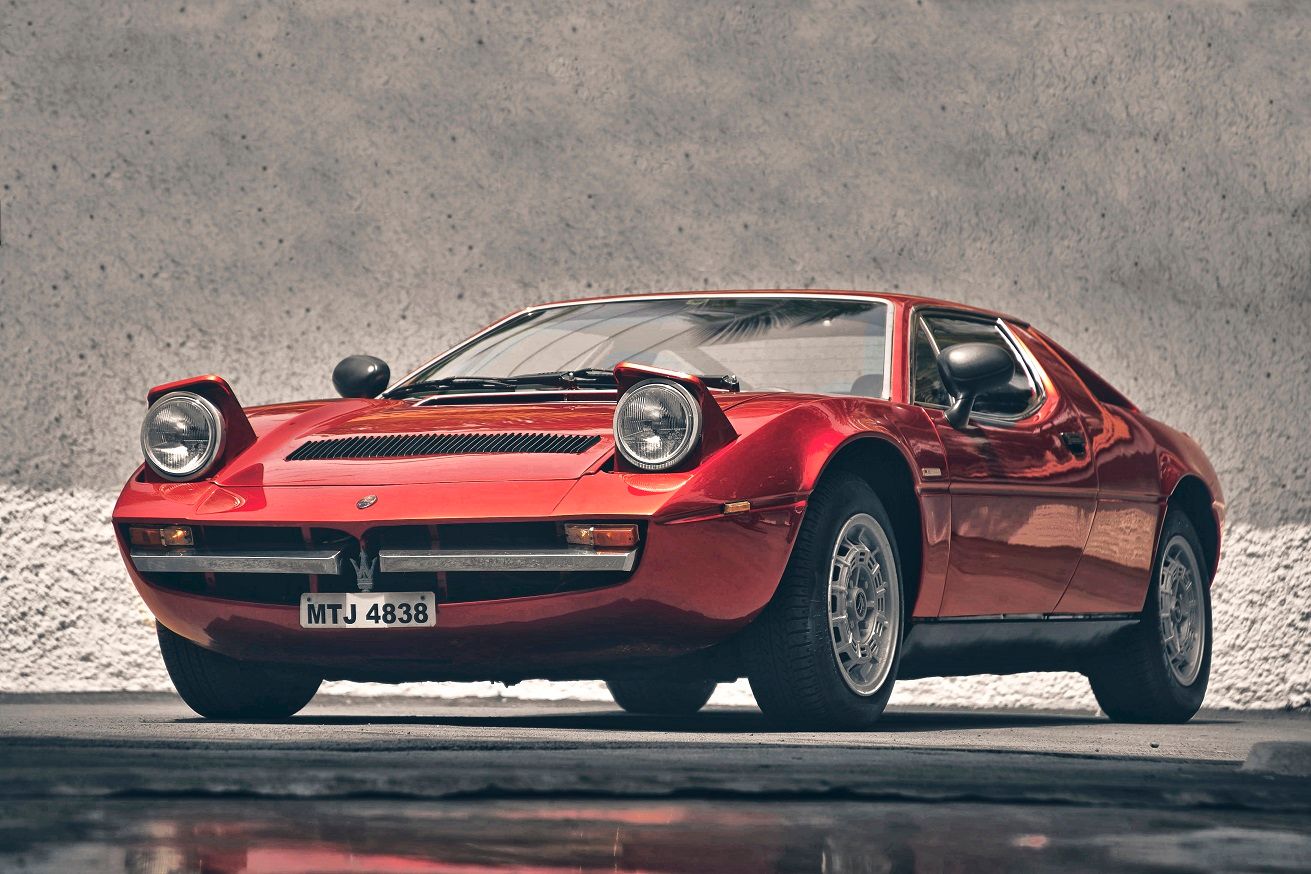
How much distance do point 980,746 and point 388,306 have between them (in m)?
5.27

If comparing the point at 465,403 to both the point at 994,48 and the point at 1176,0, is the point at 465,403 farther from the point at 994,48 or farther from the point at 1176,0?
the point at 1176,0

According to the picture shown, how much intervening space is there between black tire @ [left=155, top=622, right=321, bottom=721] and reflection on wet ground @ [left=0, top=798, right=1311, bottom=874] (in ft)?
7.30

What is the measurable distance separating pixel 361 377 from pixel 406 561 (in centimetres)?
159

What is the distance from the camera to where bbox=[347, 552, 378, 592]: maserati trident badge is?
16.7 feet

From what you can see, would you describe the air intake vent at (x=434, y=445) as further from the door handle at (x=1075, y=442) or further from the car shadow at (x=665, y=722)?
the door handle at (x=1075, y=442)

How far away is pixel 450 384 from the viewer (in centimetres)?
614

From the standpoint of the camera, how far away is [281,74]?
9.91m

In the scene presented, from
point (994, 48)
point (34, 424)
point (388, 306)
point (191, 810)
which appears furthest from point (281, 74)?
point (191, 810)

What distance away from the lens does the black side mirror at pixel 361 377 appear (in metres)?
6.51

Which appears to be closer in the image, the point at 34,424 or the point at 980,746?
the point at 980,746

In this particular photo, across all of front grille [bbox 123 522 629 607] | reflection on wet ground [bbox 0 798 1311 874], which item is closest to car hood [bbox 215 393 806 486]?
front grille [bbox 123 522 629 607]

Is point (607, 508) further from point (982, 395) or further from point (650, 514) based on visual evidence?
point (982, 395)

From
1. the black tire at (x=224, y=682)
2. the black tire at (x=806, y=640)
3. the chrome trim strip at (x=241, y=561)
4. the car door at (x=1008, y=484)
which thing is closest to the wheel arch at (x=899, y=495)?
the car door at (x=1008, y=484)

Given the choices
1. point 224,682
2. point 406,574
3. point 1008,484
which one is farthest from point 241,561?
point 1008,484
